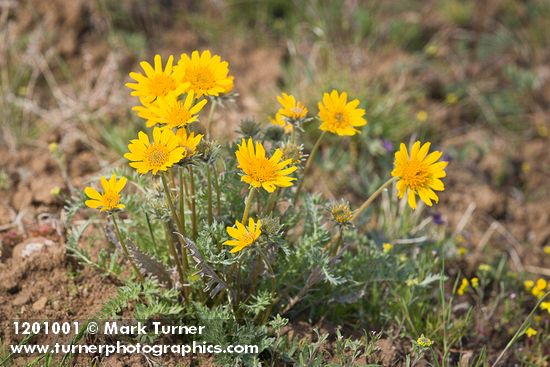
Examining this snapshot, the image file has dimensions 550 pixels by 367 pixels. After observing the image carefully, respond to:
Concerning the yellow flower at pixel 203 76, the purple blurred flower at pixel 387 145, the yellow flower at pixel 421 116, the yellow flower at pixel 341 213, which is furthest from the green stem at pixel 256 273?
the yellow flower at pixel 421 116

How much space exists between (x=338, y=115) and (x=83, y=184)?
1.49 metres

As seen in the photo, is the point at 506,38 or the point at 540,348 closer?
the point at 540,348

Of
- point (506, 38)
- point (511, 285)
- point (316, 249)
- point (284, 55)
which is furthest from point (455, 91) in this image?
point (316, 249)

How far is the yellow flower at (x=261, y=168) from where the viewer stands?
6.34ft

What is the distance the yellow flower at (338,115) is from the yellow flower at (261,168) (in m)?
0.32

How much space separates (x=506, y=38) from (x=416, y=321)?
265 centimetres

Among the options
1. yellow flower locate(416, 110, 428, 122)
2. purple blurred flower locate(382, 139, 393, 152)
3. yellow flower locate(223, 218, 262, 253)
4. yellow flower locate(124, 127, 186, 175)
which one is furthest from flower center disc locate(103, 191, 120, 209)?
yellow flower locate(416, 110, 428, 122)

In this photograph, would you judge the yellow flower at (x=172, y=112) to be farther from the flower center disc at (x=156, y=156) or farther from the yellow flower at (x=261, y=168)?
the yellow flower at (x=261, y=168)

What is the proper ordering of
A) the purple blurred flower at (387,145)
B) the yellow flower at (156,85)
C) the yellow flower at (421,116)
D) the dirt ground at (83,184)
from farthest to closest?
1. the yellow flower at (421,116)
2. the purple blurred flower at (387,145)
3. the dirt ground at (83,184)
4. the yellow flower at (156,85)

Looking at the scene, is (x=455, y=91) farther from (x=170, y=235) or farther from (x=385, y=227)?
(x=170, y=235)

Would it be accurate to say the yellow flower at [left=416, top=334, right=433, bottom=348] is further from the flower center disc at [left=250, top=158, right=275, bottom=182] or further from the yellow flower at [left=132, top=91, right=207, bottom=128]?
the yellow flower at [left=132, top=91, right=207, bottom=128]

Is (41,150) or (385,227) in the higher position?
(41,150)

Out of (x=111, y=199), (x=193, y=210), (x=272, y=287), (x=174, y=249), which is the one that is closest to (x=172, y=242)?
(x=174, y=249)

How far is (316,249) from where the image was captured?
2205mm
